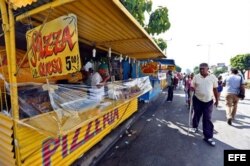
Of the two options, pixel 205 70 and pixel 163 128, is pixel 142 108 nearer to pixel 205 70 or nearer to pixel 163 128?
pixel 163 128

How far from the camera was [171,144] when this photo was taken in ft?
16.5

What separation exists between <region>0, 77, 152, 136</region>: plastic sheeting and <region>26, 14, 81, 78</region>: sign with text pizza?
0.40 meters

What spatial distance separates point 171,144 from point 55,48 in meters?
3.79

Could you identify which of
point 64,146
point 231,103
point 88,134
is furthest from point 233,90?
point 64,146

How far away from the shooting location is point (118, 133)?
5.58 meters

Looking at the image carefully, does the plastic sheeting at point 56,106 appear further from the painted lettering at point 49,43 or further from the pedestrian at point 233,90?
the pedestrian at point 233,90

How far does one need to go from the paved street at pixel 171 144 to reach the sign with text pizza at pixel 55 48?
236 cm

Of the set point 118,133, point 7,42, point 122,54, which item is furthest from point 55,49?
point 122,54

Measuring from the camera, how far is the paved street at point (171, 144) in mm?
4131

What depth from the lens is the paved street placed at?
163 inches

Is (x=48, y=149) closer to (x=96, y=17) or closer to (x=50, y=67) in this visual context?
(x=50, y=67)

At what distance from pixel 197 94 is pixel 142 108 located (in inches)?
157

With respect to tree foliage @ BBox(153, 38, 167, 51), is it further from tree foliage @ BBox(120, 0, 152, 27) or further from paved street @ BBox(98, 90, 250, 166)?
paved street @ BBox(98, 90, 250, 166)

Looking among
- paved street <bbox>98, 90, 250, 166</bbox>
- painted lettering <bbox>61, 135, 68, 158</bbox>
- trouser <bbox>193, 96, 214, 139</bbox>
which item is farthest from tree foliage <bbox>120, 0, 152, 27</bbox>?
painted lettering <bbox>61, 135, 68, 158</bbox>
